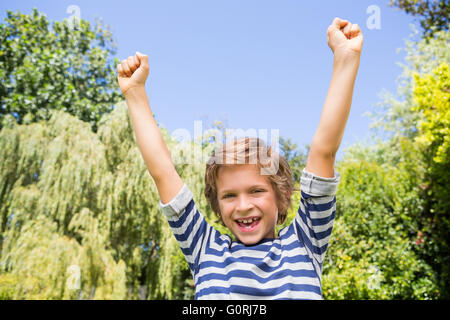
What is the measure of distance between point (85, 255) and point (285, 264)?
4.84 metres

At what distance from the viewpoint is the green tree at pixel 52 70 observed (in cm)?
887

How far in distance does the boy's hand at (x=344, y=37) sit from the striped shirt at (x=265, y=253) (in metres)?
0.24

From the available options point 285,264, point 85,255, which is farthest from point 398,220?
point 285,264

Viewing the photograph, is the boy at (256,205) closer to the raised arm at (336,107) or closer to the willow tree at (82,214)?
the raised arm at (336,107)

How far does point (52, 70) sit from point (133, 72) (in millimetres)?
9343

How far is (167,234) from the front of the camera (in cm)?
584

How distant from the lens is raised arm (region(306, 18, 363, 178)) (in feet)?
2.21

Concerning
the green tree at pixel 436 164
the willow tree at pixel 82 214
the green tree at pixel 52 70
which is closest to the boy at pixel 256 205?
the green tree at pixel 436 164

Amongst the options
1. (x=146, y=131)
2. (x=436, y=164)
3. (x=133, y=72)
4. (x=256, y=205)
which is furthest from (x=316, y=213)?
(x=436, y=164)

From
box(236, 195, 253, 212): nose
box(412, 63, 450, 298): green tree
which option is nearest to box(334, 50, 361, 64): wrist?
box(236, 195, 253, 212): nose

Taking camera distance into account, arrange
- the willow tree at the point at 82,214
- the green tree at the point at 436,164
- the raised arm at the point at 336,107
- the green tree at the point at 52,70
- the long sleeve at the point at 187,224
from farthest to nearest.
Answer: the green tree at the point at 52,70, the willow tree at the point at 82,214, the green tree at the point at 436,164, the long sleeve at the point at 187,224, the raised arm at the point at 336,107

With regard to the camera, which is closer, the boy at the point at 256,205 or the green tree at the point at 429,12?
the boy at the point at 256,205

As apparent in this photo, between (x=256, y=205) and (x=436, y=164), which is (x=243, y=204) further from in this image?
(x=436, y=164)
